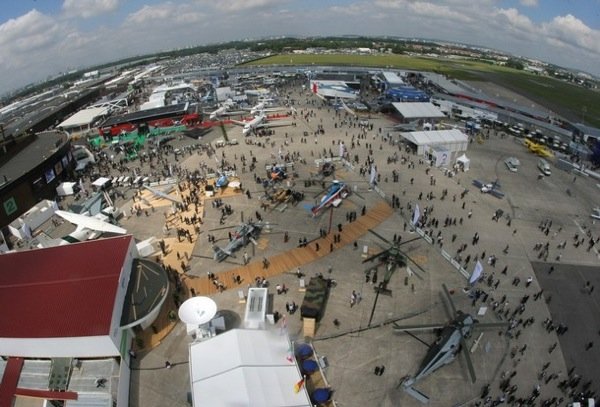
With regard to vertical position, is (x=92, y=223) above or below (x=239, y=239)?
above

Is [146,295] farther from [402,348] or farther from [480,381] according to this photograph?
[480,381]

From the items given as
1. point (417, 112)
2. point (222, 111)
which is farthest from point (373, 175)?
point (222, 111)

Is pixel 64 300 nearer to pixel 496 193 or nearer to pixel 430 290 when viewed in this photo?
pixel 430 290

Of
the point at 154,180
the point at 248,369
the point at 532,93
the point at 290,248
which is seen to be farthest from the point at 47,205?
the point at 532,93

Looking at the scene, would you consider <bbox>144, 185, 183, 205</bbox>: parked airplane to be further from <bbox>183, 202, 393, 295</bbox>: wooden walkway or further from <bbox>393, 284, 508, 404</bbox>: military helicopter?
<bbox>393, 284, 508, 404</bbox>: military helicopter

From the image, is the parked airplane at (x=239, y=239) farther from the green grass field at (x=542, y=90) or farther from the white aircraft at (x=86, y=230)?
the green grass field at (x=542, y=90)

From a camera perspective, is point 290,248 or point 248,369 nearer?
point 248,369

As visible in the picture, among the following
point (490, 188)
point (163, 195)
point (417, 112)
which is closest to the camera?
point (163, 195)
